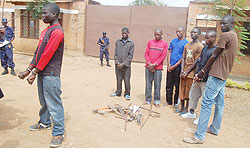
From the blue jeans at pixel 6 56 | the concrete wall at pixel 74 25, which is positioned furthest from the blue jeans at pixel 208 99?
the concrete wall at pixel 74 25

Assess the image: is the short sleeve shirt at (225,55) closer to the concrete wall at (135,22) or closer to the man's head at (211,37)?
the man's head at (211,37)

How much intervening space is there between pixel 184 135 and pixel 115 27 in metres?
9.60

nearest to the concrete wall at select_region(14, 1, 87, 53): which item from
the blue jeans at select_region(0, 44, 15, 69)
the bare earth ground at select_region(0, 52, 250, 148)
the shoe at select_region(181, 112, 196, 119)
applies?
the blue jeans at select_region(0, 44, 15, 69)

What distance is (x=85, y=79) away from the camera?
7676 millimetres

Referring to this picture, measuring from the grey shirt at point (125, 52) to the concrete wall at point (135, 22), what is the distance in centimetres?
650

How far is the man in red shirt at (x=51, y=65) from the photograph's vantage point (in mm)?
2936

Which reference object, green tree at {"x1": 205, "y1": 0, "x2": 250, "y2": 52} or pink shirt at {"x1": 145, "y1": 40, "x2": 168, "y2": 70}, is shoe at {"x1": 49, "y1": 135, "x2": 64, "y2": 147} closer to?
pink shirt at {"x1": 145, "y1": 40, "x2": 168, "y2": 70}

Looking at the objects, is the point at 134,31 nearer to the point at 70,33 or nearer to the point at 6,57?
the point at 70,33

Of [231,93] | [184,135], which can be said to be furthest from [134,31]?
[184,135]

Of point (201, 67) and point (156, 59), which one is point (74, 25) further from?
point (201, 67)

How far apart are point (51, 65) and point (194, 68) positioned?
9.19 feet

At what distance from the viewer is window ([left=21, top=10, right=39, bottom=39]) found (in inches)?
535

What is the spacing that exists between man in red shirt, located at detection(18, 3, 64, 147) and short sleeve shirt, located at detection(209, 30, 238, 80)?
2319 millimetres

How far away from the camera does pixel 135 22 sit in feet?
39.7
